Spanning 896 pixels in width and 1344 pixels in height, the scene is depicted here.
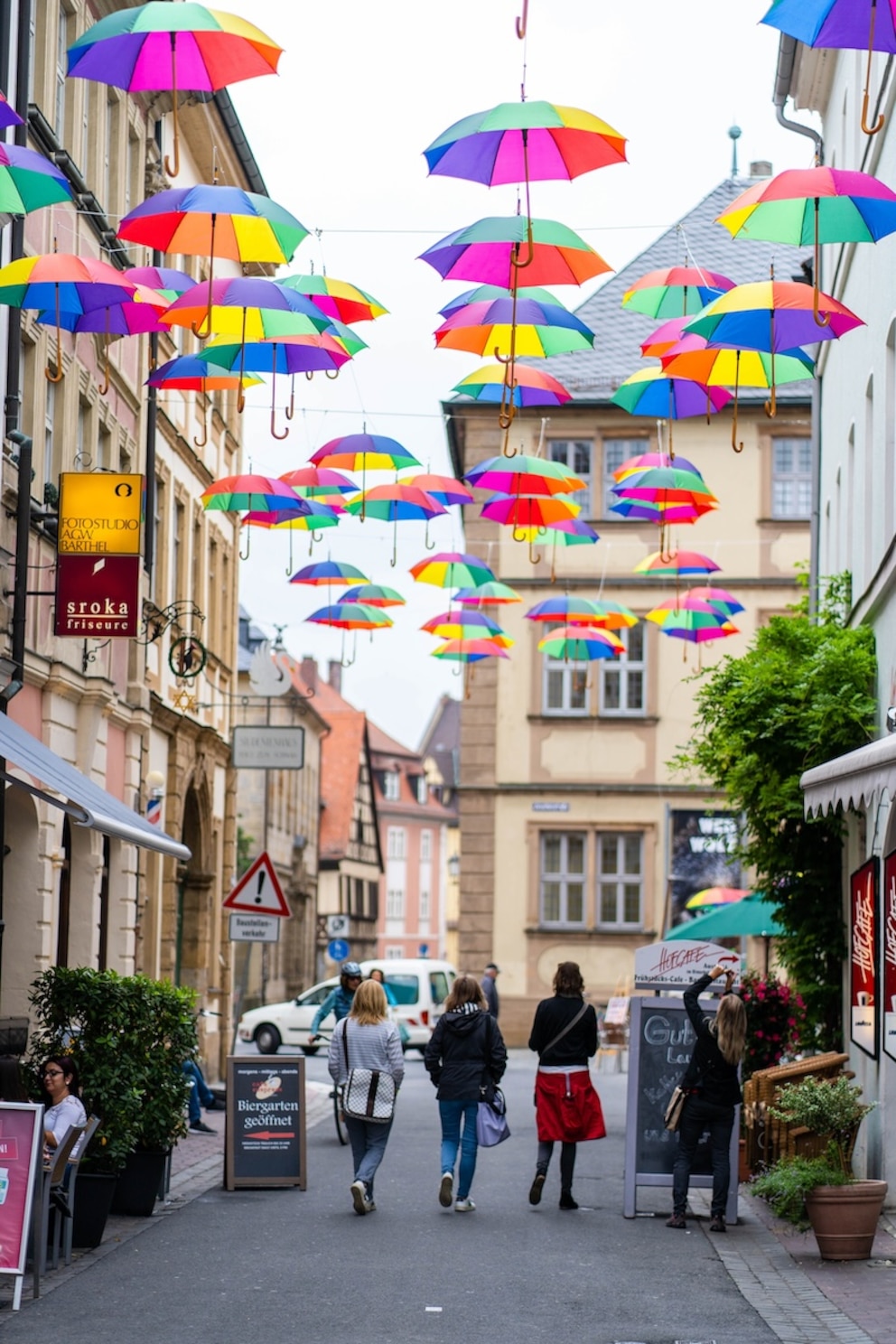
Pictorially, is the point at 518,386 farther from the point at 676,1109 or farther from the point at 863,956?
the point at 676,1109

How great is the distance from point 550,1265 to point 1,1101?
345 centimetres

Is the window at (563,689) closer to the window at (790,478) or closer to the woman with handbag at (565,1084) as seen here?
the window at (790,478)

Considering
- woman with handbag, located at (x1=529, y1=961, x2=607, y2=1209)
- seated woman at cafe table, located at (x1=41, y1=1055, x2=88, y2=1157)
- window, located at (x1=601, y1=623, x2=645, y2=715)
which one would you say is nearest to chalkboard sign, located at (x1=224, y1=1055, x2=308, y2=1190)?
woman with handbag, located at (x1=529, y1=961, x2=607, y2=1209)

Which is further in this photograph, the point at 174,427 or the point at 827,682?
the point at 174,427

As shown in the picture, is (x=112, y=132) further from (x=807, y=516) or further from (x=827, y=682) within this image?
(x=807, y=516)

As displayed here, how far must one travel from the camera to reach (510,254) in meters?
→ 13.1

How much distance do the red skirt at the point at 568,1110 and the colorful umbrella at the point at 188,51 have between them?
7.19 meters

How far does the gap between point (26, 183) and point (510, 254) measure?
343 cm

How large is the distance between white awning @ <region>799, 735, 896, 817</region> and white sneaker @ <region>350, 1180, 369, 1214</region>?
4097 mm

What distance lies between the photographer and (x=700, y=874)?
39812 mm

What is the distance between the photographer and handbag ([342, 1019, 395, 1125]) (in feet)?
47.2

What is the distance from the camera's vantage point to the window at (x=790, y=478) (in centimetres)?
4047

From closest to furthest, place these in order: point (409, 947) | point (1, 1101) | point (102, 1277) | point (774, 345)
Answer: point (1, 1101) < point (102, 1277) < point (774, 345) < point (409, 947)

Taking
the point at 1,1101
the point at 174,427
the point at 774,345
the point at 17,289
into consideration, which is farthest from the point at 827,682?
the point at 174,427
